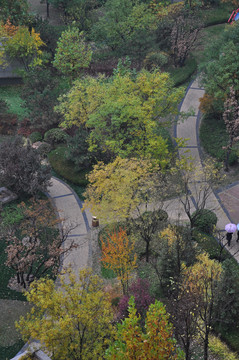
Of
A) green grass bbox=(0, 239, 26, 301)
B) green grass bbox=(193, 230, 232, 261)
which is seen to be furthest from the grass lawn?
green grass bbox=(0, 239, 26, 301)

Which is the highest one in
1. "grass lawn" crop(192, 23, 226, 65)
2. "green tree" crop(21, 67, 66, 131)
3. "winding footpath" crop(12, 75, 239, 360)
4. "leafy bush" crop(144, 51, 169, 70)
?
"grass lawn" crop(192, 23, 226, 65)

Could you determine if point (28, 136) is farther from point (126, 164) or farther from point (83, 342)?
point (83, 342)

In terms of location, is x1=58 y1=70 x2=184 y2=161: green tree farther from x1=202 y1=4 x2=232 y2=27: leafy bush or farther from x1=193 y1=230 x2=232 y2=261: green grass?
x1=202 y1=4 x2=232 y2=27: leafy bush

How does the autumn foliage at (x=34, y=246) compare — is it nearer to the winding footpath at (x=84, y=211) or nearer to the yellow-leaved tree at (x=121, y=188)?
the winding footpath at (x=84, y=211)

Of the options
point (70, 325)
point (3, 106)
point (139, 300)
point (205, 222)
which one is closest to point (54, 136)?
point (3, 106)

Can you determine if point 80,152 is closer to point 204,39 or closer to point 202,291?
point 202,291

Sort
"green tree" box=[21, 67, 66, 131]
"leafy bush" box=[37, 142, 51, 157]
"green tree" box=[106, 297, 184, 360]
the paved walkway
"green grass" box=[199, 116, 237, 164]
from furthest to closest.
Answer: "green tree" box=[21, 67, 66, 131], "leafy bush" box=[37, 142, 51, 157], "green grass" box=[199, 116, 237, 164], the paved walkway, "green tree" box=[106, 297, 184, 360]

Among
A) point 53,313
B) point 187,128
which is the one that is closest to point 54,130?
point 187,128
